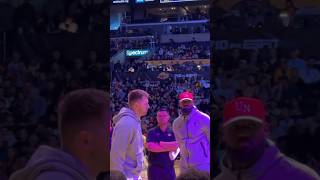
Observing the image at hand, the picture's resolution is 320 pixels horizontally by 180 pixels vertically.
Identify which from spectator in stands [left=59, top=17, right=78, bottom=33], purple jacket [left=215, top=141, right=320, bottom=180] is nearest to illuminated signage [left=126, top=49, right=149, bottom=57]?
spectator in stands [left=59, top=17, right=78, bottom=33]

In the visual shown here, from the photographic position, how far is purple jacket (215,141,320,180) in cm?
211

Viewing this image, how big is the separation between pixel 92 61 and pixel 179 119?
5.54 ft

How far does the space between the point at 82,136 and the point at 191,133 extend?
267 cm

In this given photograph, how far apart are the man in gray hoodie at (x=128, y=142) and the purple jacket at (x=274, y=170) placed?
5.23ft

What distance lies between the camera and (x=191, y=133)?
13.8ft

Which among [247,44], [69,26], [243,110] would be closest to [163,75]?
[69,26]

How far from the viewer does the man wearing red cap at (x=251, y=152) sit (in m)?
2.14

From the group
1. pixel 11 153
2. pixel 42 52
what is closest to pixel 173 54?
pixel 42 52

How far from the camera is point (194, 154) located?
13.4 feet

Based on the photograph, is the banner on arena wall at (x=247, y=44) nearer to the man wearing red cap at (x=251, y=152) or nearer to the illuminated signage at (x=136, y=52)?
the man wearing red cap at (x=251, y=152)

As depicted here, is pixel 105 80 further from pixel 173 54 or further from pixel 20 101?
pixel 173 54

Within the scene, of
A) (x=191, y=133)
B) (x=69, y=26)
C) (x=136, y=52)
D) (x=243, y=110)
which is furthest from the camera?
(x=191, y=133)

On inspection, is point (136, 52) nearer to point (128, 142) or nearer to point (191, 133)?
point (128, 142)

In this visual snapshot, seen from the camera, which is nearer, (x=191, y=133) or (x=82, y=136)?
(x=82, y=136)
